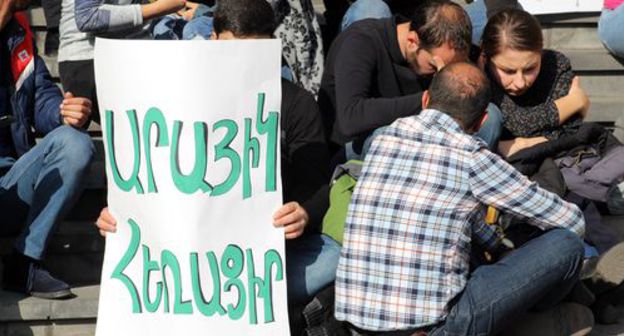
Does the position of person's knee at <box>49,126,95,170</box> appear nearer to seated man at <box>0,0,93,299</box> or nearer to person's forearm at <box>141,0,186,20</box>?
seated man at <box>0,0,93,299</box>

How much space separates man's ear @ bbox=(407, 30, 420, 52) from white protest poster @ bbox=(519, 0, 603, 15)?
1532mm

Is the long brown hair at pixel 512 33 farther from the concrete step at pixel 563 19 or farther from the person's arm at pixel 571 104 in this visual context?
the concrete step at pixel 563 19

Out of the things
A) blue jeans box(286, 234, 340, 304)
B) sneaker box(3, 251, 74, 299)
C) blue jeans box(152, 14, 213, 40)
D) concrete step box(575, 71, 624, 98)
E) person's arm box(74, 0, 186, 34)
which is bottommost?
sneaker box(3, 251, 74, 299)

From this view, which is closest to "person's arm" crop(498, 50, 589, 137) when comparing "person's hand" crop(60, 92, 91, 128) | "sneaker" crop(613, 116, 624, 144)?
"sneaker" crop(613, 116, 624, 144)

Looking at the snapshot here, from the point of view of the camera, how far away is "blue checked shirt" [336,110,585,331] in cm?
486

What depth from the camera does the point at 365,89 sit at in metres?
5.64

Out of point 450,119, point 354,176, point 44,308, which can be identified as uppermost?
point 450,119

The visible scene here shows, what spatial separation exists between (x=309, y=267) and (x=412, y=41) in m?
1.14

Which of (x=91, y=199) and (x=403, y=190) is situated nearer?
(x=403, y=190)

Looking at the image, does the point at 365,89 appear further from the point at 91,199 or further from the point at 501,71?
the point at 91,199

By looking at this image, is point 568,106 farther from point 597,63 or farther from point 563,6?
point 563,6

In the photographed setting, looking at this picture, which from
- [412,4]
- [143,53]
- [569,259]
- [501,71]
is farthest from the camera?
[412,4]

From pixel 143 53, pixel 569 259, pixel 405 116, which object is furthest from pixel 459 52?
pixel 143 53

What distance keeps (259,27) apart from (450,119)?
0.83 meters
